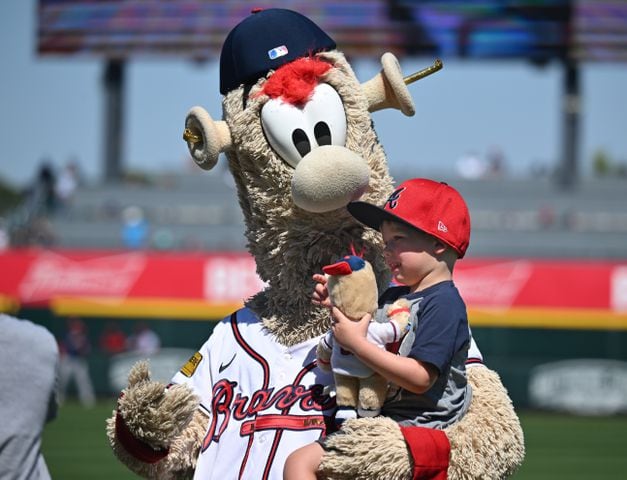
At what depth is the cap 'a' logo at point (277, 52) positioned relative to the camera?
9.95ft

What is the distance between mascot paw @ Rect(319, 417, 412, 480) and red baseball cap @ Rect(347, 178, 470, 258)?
46 centimetres

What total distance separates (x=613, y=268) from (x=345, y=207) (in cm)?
1365

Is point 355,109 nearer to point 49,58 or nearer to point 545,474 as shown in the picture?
point 545,474

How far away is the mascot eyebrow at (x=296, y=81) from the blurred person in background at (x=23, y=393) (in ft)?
3.14

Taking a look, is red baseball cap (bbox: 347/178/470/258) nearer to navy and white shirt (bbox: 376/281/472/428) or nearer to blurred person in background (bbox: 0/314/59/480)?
navy and white shirt (bbox: 376/281/472/428)

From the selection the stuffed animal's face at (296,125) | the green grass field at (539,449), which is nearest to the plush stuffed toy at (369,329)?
the stuffed animal's face at (296,125)

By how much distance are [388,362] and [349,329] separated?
0.12 metres

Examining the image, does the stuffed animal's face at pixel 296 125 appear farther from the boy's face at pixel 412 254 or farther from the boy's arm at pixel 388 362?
the boy's arm at pixel 388 362

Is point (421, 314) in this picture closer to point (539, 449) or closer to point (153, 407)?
point (153, 407)

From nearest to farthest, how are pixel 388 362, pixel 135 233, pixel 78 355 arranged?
pixel 388 362 < pixel 78 355 < pixel 135 233

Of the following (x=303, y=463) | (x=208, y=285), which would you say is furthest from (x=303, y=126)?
(x=208, y=285)

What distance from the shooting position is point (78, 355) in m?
17.0

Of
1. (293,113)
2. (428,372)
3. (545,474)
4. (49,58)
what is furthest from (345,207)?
(49,58)

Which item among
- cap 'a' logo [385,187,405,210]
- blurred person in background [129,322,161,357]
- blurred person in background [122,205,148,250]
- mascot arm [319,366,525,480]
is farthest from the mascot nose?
blurred person in background [122,205,148,250]
